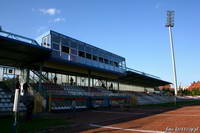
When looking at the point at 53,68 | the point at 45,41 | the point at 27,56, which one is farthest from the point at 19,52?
the point at 53,68

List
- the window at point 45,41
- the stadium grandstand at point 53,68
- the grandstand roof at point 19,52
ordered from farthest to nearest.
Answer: the window at point 45,41 < the stadium grandstand at point 53,68 < the grandstand roof at point 19,52

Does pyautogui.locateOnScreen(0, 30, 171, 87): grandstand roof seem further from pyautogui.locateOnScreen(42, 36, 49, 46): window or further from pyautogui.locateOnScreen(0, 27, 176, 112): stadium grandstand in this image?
pyautogui.locateOnScreen(42, 36, 49, 46): window

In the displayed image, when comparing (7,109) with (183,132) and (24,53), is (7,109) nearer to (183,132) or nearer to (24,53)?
(24,53)

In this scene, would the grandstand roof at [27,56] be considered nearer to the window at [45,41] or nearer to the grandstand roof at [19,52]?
the grandstand roof at [19,52]

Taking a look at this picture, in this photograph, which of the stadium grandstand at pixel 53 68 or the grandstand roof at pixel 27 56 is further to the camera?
the stadium grandstand at pixel 53 68

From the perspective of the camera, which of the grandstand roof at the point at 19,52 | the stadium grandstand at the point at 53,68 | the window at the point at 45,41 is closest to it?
the grandstand roof at the point at 19,52

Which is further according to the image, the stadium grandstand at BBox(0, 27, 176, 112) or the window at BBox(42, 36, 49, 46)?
the window at BBox(42, 36, 49, 46)

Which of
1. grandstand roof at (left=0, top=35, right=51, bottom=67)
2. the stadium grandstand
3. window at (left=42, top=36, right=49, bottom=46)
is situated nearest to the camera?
grandstand roof at (left=0, top=35, right=51, bottom=67)

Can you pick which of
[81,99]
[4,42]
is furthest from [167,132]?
[81,99]

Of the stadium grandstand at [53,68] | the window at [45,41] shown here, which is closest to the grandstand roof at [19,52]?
the stadium grandstand at [53,68]

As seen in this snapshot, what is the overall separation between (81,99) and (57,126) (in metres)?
15.1

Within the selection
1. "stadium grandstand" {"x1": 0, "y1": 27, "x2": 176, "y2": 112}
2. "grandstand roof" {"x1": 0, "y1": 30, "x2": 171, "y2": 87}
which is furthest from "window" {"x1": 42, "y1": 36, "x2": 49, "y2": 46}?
"grandstand roof" {"x1": 0, "y1": 30, "x2": 171, "y2": 87}

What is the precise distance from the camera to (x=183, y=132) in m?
10.9

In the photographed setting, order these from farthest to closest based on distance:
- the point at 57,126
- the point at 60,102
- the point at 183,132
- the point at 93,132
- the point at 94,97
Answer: the point at 94,97 < the point at 60,102 < the point at 57,126 < the point at 93,132 < the point at 183,132
